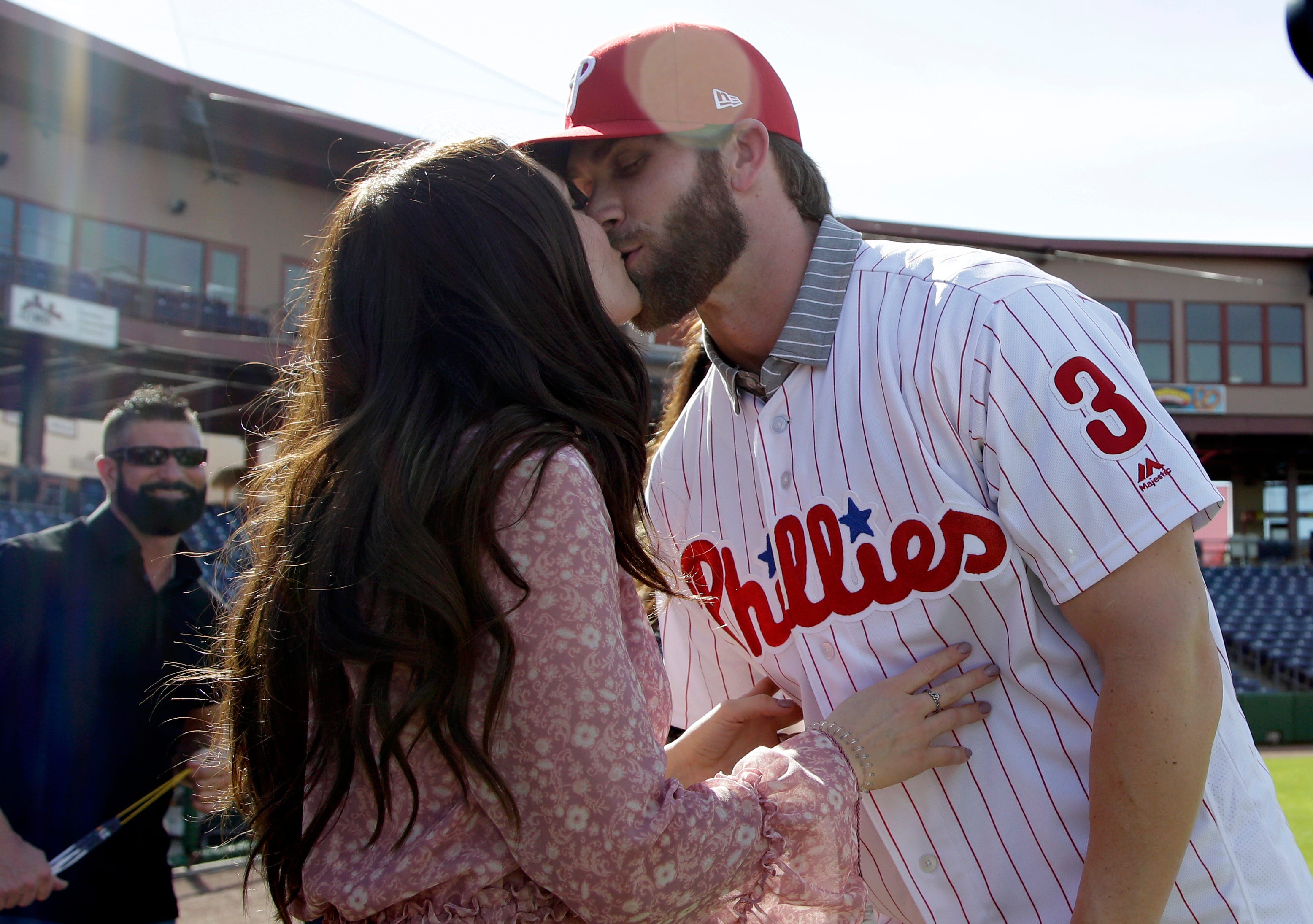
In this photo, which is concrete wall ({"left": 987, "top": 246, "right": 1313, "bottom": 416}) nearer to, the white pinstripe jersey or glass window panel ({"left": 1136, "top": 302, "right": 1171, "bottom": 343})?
glass window panel ({"left": 1136, "top": 302, "right": 1171, "bottom": 343})

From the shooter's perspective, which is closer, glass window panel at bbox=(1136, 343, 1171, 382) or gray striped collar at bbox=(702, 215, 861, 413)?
gray striped collar at bbox=(702, 215, 861, 413)

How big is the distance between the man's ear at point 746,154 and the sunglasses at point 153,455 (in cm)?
288

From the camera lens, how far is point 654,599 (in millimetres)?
2318

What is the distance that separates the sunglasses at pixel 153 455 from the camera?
159 inches

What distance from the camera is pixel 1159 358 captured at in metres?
24.5

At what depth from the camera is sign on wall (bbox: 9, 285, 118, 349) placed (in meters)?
13.6

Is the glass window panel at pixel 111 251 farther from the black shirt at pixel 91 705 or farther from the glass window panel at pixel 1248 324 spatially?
the glass window panel at pixel 1248 324

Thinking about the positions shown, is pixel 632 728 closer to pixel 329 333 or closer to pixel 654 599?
pixel 329 333

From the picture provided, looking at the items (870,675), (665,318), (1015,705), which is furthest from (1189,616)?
(665,318)

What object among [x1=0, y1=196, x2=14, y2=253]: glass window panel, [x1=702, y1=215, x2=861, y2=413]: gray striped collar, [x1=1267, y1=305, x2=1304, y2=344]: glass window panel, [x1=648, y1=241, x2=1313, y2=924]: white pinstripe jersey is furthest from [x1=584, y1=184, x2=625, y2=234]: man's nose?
[x1=1267, y1=305, x2=1304, y2=344]: glass window panel

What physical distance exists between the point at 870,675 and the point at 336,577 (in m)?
0.98

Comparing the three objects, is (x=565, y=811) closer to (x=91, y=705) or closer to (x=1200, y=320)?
(x=91, y=705)

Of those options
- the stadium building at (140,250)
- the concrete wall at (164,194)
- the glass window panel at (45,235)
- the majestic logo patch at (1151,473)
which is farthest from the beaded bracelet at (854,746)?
the glass window panel at (45,235)

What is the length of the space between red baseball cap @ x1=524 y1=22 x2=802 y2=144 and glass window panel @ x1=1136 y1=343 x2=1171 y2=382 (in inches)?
995
